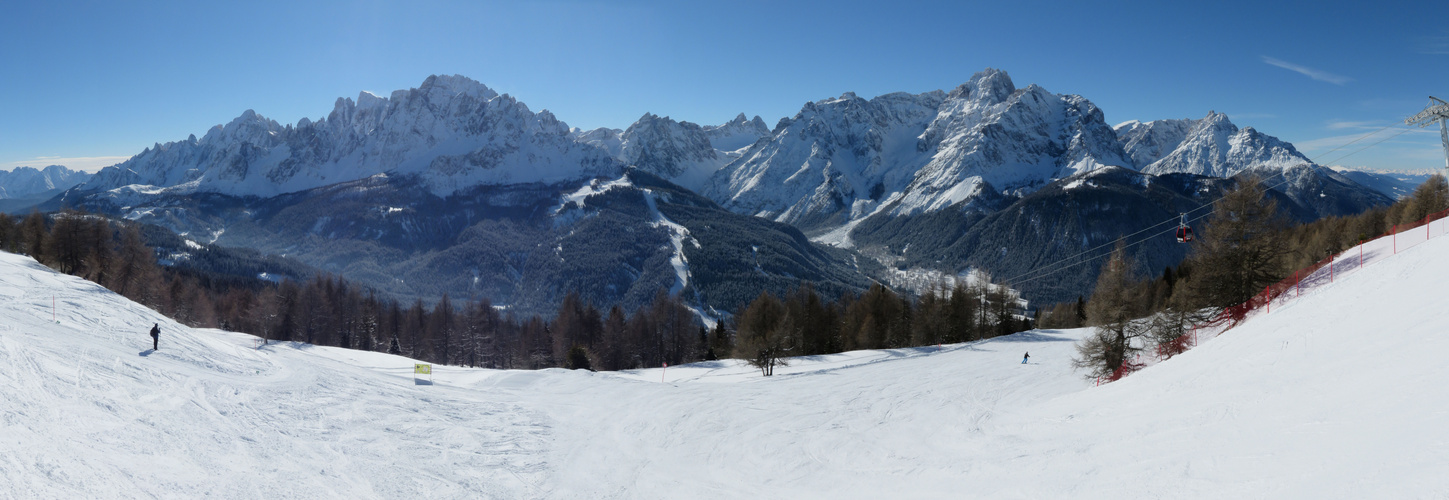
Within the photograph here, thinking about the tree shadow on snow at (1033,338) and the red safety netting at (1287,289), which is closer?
the red safety netting at (1287,289)

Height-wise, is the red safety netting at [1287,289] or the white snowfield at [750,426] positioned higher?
Answer: the red safety netting at [1287,289]

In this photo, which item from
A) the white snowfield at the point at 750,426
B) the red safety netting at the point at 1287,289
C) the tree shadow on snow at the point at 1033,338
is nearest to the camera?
the white snowfield at the point at 750,426

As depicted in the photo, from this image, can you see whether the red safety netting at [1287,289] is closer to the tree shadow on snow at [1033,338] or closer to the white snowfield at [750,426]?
the white snowfield at [750,426]

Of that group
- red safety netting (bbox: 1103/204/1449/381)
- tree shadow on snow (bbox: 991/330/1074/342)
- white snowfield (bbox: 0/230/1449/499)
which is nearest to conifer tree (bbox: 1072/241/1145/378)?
red safety netting (bbox: 1103/204/1449/381)

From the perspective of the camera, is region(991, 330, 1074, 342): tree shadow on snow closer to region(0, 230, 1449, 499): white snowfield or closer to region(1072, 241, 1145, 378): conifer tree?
region(0, 230, 1449, 499): white snowfield

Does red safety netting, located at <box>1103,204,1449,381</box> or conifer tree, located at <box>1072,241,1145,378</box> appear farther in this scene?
conifer tree, located at <box>1072,241,1145,378</box>

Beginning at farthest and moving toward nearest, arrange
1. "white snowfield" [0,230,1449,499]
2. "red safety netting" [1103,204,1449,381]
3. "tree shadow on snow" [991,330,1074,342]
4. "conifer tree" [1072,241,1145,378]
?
"tree shadow on snow" [991,330,1074,342] < "conifer tree" [1072,241,1145,378] < "red safety netting" [1103,204,1449,381] < "white snowfield" [0,230,1449,499]

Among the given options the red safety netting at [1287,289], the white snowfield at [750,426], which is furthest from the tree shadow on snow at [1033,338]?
the red safety netting at [1287,289]

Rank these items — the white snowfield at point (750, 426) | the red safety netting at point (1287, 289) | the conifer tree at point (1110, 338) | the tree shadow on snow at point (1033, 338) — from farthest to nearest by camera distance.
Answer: the tree shadow on snow at point (1033, 338) → the conifer tree at point (1110, 338) → the red safety netting at point (1287, 289) → the white snowfield at point (750, 426)

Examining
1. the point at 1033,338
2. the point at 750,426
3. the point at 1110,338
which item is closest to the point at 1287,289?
the point at 1110,338

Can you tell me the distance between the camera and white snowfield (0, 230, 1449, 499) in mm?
13297

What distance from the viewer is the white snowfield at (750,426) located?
43.6 ft

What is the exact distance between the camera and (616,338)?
277ft

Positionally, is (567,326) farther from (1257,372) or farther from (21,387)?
(1257,372)
